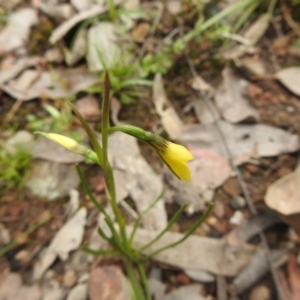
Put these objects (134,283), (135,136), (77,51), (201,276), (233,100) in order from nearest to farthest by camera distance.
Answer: (135,136) → (134,283) → (201,276) → (233,100) → (77,51)

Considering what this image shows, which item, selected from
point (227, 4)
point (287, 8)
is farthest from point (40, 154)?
point (287, 8)

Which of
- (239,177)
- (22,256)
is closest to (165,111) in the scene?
(239,177)

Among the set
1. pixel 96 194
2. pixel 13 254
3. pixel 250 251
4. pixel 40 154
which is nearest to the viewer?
pixel 250 251

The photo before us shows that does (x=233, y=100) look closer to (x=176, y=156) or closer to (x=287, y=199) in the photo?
(x=287, y=199)

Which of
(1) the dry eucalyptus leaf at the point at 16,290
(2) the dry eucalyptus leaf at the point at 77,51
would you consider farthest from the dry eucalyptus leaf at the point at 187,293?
(2) the dry eucalyptus leaf at the point at 77,51

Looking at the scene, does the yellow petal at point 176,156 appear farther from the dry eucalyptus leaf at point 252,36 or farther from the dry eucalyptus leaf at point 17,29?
the dry eucalyptus leaf at point 17,29

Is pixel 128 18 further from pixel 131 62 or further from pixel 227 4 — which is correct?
pixel 227 4
